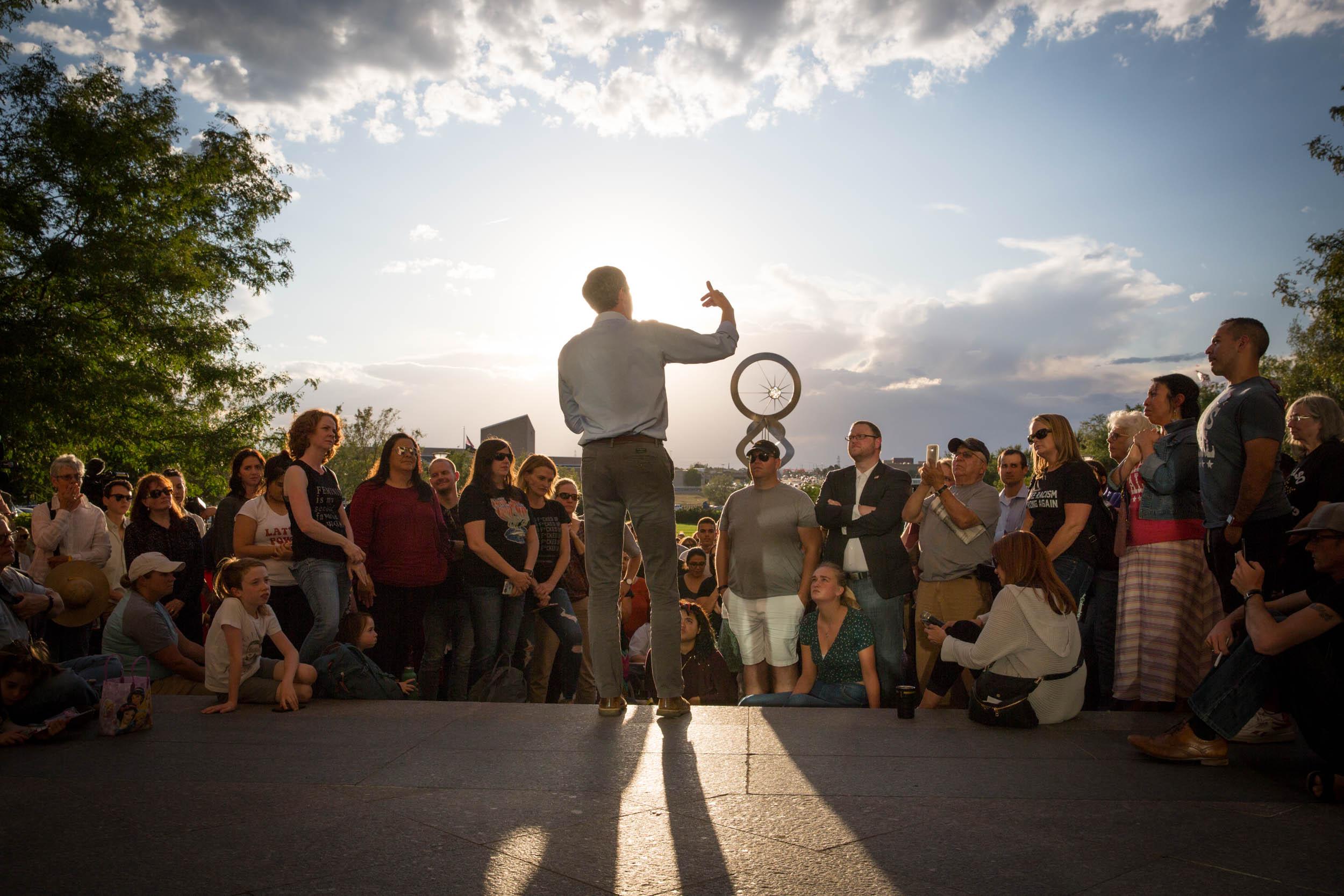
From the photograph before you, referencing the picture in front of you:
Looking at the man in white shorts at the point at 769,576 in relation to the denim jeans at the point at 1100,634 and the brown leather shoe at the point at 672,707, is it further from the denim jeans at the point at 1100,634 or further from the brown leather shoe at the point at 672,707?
the denim jeans at the point at 1100,634

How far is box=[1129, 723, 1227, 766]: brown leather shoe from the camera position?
3922 mm

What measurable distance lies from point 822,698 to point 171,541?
4.96 metres

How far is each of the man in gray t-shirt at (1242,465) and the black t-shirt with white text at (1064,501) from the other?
0.92 meters

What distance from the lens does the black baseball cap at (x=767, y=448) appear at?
698 centimetres

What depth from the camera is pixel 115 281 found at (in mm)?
19000

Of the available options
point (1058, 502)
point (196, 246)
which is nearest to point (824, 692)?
point (1058, 502)

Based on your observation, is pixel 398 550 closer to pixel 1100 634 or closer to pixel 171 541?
pixel 171 541

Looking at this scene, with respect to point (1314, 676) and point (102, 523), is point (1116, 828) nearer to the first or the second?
point (1314, 676)

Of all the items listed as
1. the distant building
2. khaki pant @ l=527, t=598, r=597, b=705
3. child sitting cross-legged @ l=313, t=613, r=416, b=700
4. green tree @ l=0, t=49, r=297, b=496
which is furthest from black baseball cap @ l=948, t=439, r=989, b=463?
Result: the distant building

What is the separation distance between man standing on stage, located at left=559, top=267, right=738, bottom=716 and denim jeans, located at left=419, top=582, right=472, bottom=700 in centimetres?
212

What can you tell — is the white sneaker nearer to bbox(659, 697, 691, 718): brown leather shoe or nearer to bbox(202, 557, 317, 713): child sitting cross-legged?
bbox(659, 697, 691, 718): brown leather shoe

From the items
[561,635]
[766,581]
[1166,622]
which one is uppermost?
[766,581]

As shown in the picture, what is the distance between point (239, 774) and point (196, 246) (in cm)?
1973

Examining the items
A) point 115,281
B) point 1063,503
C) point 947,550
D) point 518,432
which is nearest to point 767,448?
point 947,550
